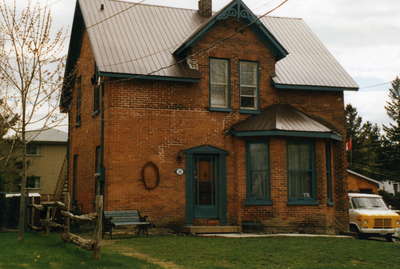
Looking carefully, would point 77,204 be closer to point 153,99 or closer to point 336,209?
point 153,99

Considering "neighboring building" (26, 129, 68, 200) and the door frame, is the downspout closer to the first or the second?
the door frame

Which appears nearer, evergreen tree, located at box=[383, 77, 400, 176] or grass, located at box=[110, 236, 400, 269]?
grass, located at box=[110, 236, 400, 269]

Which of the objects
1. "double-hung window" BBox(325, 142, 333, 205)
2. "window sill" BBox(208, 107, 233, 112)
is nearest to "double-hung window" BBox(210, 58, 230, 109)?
"window sill" BBox(208, 107, 233, 112)

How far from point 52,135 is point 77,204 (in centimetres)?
2471

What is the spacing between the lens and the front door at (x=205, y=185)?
19094mm

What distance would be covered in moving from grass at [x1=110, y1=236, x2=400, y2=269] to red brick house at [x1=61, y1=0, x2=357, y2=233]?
8.24ft

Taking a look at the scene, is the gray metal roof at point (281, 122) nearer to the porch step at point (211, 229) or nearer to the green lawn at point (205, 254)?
the porch step at point (211, 229)

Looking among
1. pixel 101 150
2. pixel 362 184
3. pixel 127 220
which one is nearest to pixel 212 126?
pixel 101 150

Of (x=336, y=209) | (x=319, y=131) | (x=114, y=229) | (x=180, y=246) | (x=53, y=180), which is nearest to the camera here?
(x=180, y=246)

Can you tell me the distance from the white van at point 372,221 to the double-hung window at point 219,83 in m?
6.39

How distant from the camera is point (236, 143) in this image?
1944 cm

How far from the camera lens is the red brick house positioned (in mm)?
18297

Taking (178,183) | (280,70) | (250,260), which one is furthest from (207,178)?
(250,260)

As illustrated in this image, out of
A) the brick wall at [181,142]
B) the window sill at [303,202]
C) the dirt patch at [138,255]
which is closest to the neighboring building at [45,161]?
the brick wall at [181,142]
